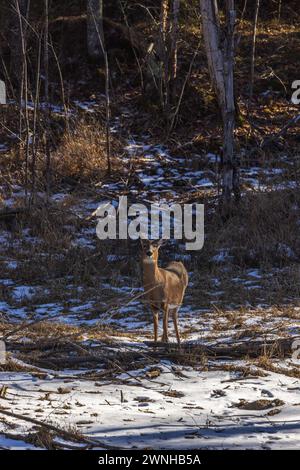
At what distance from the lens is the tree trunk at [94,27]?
66.7 ft

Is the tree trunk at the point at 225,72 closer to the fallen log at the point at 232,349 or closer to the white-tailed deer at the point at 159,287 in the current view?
the white-tailed deer at the point at 159,287

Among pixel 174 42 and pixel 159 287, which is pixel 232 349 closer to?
pixel 159 287

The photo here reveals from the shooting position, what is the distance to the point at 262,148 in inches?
701

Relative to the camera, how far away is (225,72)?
1524cm

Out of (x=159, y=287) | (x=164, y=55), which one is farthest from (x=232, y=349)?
(x=164, y=55)

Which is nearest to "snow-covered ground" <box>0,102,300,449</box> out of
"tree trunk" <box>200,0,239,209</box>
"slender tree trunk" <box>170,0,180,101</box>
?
"tree trunk" <box>200,0,239,209</box>

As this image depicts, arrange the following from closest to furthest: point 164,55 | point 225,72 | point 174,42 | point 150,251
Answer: point 150,251
point 225,72
point 164,55
point 174,42

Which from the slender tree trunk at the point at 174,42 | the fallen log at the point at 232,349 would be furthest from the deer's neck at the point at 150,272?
the slender tree trunk at the point at 174,42

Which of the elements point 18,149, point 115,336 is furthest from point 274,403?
point 18,149

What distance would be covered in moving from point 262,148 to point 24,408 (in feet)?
40.4

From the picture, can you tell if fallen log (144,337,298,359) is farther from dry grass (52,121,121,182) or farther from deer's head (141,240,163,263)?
dry grass (52,121,121,182)

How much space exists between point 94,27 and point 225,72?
21.1 feet

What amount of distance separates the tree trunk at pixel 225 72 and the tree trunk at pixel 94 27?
5184 mm

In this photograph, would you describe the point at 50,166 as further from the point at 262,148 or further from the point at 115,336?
the point at 115,336
